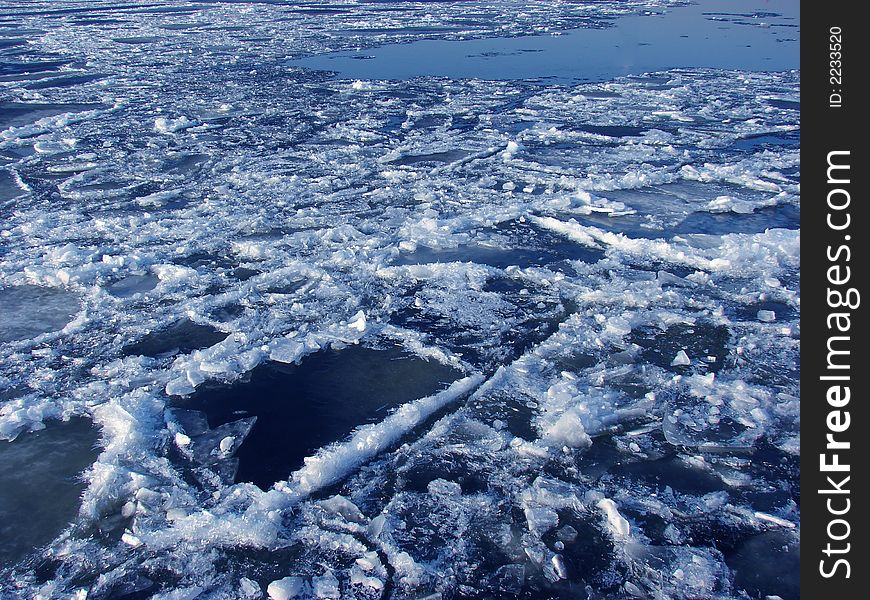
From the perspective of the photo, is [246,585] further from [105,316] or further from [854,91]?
[854,91]

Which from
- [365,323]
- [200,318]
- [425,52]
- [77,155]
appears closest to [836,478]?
[365,323]

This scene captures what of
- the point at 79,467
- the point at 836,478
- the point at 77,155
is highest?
the point at 77,155

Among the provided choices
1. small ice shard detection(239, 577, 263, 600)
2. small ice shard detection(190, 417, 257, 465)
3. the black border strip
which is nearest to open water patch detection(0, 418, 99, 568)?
small ice shard detection(190, 417, 257, 465)

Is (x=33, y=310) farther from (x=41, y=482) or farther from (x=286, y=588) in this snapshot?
(x=286, y=588)

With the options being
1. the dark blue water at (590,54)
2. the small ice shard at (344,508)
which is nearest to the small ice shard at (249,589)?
the small ice shard at (344,508)

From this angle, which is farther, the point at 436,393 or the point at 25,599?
the point at 436,393

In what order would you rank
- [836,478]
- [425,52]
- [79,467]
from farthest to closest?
[425,52]
[79,467]
[836,478]

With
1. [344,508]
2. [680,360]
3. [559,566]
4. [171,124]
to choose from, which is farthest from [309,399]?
[171,124]

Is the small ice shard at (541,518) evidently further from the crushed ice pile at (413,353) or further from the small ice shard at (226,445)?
the small ice shard at (226,445)
